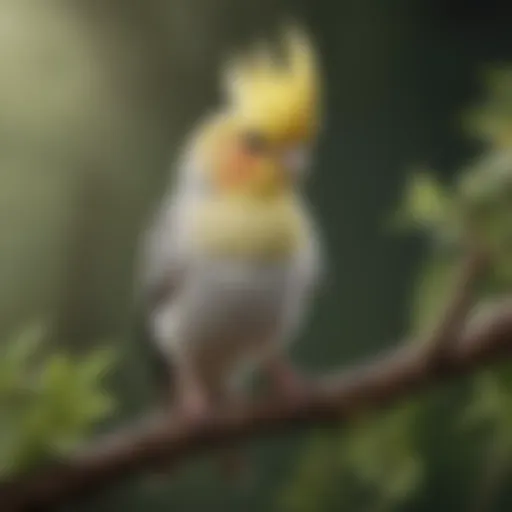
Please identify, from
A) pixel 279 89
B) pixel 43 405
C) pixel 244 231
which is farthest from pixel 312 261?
pixel 43 405

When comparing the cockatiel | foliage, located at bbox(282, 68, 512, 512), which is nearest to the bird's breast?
the cockatiel

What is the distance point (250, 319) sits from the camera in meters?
1.22

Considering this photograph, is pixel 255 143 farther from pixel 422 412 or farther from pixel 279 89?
pixel 422 412

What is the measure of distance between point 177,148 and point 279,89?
131 mm

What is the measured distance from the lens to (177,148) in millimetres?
1262

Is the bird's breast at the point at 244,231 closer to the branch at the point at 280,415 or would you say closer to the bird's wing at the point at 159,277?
the bird's wing at the point at 159,277

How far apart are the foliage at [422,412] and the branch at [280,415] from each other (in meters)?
0.02

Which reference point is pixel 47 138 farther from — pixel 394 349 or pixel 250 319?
pixel 394 349

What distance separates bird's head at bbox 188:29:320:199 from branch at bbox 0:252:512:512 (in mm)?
227

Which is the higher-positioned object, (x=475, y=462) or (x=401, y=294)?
(x=401, y=294)

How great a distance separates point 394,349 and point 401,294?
63mm

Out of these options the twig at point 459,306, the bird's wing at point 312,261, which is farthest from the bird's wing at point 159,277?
the twig at point 459,306

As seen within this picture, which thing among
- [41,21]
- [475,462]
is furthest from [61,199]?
[475,462]

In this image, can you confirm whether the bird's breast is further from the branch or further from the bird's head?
the branch
